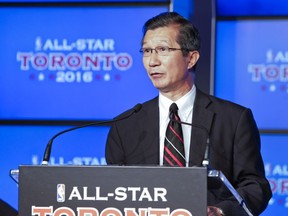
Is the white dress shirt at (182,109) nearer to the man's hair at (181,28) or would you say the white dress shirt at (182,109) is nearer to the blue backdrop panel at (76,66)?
the man's hair at (181,28)

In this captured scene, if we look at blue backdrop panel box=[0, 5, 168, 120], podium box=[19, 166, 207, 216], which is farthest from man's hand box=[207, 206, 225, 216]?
blue backdrop panel box=[0, 5, 168, 120]

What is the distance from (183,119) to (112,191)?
34.1 inches

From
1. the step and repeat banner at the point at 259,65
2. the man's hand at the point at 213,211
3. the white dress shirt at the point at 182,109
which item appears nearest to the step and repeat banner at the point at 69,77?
the step and repeat banner at the point at 259,65

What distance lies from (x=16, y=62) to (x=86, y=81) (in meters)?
0.42

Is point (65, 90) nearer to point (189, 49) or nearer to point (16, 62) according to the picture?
point (16, 62)

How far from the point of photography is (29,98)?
14.3 ft

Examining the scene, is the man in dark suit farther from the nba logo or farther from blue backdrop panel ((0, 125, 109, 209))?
blue backdrop panel ((0, 125, 109, 209))

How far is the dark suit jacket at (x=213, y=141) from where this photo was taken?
2777mm

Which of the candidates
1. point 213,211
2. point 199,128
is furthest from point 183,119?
point 213,211

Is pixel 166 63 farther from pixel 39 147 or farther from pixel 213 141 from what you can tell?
pixel 39 147

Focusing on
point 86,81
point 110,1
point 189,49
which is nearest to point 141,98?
point 86,81

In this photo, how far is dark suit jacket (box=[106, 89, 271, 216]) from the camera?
2777 mm

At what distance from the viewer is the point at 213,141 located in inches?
112

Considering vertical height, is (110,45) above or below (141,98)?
above
